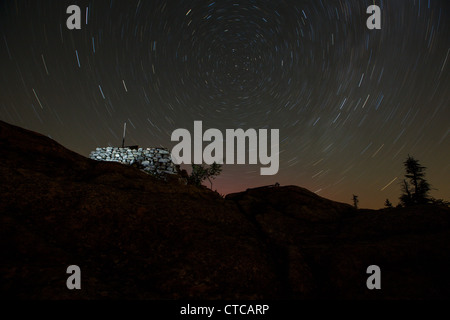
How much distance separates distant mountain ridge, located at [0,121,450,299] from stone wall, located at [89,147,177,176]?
1552cm

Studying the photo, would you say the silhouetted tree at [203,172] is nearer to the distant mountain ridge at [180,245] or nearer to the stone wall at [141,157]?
the stone wall at [141,157]

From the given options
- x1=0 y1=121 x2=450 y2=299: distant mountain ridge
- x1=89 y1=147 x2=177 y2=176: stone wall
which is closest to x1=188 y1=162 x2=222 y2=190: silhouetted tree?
x1=89 y1=147 x2=177 y2=176: stone wall

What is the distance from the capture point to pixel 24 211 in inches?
172

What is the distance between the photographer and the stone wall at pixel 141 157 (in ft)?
73.5

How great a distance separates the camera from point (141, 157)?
907 inches

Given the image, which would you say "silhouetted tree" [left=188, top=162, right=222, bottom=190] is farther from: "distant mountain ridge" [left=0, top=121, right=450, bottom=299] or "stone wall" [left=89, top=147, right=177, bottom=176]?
"distant mountain ridge" [left=0, top=121, right=450, bottom=299]

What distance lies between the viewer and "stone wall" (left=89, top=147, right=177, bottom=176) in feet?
73.5

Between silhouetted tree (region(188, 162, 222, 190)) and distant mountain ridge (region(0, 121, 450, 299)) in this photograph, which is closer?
distant mountain ridge (region(0, 121, 450, 299))

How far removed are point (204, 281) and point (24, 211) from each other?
14.3ft

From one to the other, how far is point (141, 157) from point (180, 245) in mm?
20622

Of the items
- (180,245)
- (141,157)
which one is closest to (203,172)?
(141,157)
